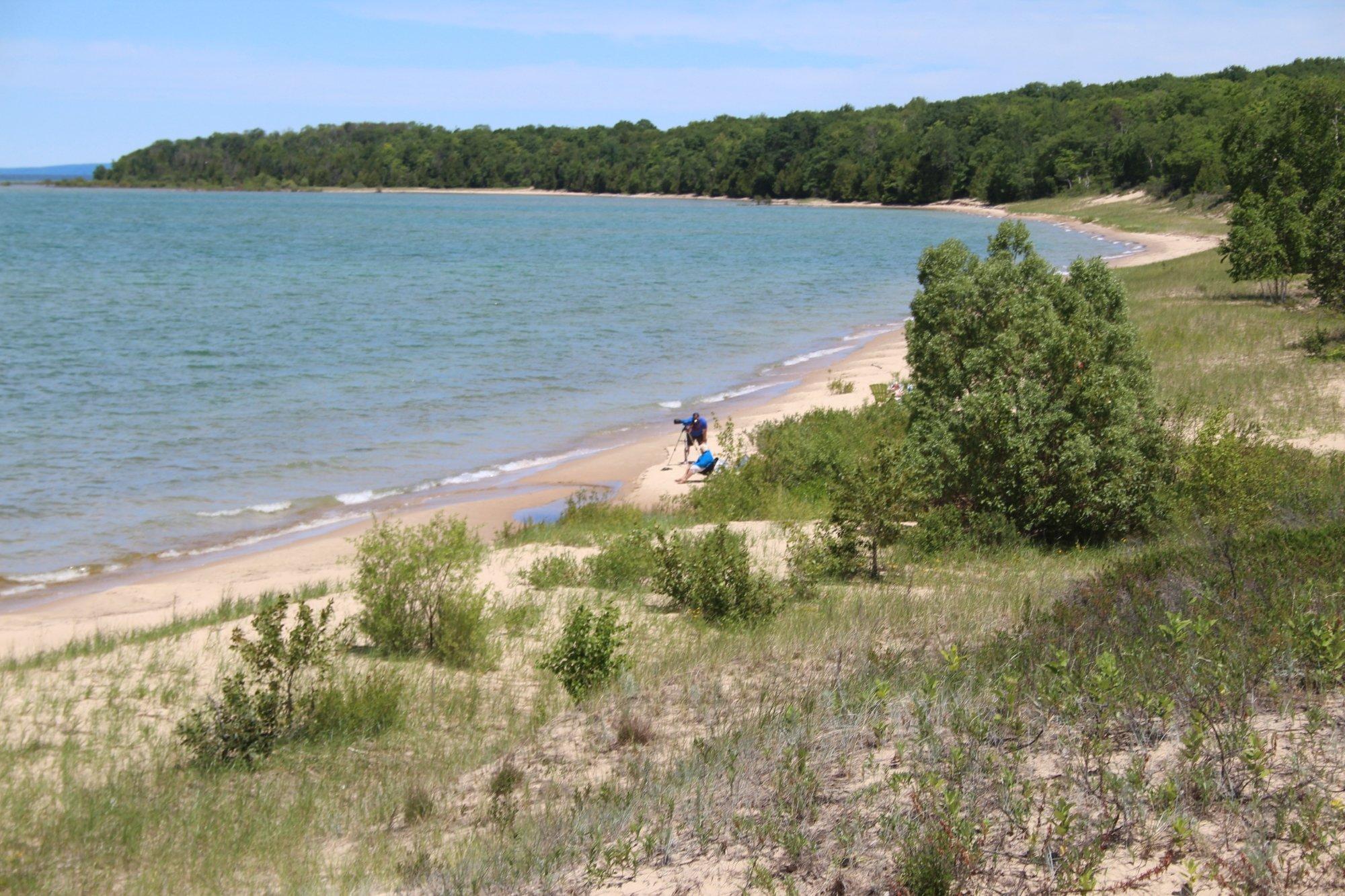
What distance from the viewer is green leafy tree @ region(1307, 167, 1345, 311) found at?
25.8 metres

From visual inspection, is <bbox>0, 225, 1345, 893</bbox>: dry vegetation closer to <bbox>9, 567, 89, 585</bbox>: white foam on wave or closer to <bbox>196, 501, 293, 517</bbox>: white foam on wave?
<bbox>9, 567, 89, 585</bbox>: white foam on wave

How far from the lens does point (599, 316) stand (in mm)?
45594

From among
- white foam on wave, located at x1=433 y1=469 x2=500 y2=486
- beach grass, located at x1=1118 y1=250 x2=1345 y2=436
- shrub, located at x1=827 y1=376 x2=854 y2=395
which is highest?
beach grass, located at x1=1118 y1=250 x2=1345 y2=436

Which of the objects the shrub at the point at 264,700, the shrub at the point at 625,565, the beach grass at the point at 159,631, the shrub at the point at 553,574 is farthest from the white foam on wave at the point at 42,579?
the shrub at the point at 264,700

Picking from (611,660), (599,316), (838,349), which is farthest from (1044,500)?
(599,316)

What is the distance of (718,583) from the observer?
1105 cm

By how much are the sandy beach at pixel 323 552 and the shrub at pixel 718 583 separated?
3890mm

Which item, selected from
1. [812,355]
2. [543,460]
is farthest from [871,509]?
[812,355]

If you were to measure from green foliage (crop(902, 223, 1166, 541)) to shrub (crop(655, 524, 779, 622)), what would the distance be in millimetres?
2870

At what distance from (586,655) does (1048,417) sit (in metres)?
6.81

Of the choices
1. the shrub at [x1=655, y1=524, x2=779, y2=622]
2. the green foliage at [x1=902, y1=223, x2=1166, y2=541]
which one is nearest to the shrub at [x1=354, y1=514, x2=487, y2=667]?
the shrub at [x1=655, y1=524, x2=779, y2=622]

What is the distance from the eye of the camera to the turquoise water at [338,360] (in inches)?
770

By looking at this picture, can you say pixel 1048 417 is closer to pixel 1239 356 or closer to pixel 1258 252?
pixel 1239 356

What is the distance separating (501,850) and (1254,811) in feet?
11.6
